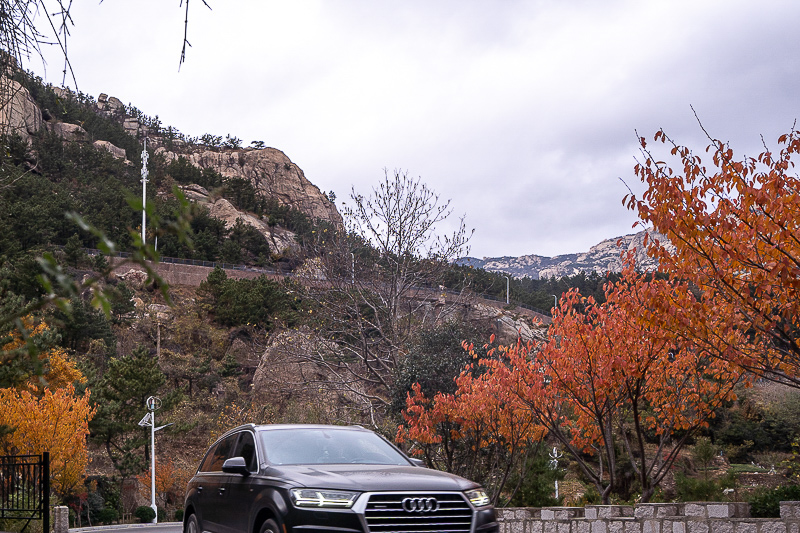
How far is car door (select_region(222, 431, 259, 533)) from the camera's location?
7195 millimetres

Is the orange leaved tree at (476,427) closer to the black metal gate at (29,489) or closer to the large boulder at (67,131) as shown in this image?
the black metal gate at (29,489)

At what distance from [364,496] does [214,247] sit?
75.4 meters

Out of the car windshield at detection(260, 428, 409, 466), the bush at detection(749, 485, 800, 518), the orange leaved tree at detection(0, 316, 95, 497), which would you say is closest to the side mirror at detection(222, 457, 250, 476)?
the car windshield at detection(260, 428, 409, 466)

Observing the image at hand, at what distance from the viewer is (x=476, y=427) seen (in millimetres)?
16344

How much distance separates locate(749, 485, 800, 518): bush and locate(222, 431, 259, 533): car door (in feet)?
24.4

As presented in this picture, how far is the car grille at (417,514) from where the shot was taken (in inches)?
243

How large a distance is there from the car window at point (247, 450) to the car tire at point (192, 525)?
143 centimetres

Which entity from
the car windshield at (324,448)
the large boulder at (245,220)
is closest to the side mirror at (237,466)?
the car windshield at (324,448)

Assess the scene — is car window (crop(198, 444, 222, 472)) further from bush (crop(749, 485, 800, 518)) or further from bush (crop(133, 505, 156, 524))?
bush (crop(133, 505, 156, 524))

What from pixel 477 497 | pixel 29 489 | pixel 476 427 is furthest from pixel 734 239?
pixel 29 489

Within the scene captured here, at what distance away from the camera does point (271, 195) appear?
356 ft

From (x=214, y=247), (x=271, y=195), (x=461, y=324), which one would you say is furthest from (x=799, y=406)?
(x=271, y=195)

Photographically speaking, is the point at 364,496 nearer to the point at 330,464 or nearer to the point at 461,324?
the point at 330,464

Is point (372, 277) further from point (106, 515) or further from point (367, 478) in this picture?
point (106, 515)
